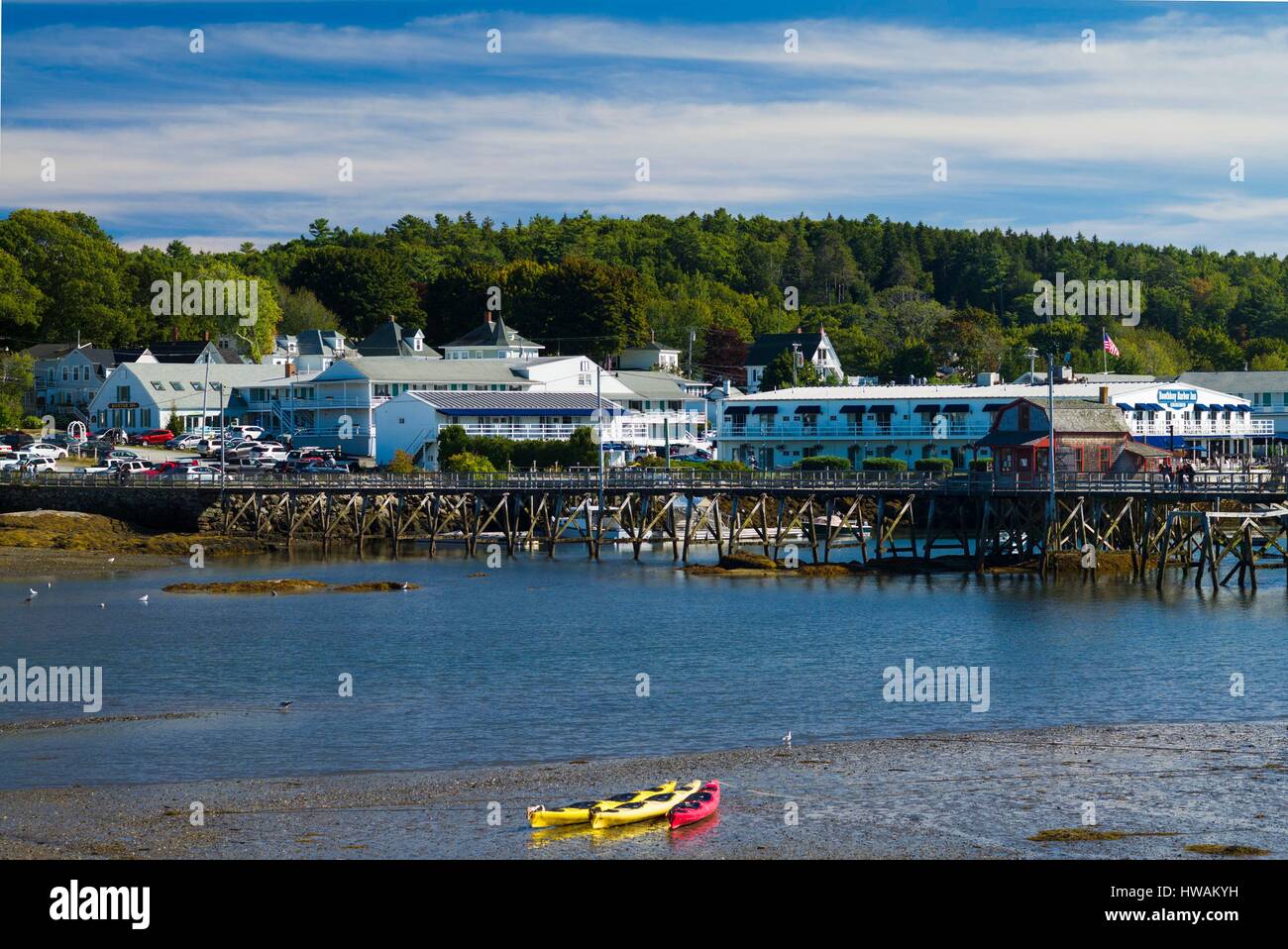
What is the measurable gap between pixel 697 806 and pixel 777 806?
1.87 m

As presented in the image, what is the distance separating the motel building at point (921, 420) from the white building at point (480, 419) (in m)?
8.10

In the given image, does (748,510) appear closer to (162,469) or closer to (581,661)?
(162,469)

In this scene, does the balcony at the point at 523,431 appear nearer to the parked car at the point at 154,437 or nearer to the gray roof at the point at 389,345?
the parked car at the point at 154,437

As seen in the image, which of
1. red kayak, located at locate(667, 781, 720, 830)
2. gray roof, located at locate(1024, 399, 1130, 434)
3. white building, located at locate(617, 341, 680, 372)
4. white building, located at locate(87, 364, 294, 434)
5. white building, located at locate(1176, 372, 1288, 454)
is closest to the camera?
red kayak, located at locate(667, 781, 720, 830)

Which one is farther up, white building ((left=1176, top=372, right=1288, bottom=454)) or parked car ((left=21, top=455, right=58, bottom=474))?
white building ((left=1176, top=372, right=1288, bottom=454))

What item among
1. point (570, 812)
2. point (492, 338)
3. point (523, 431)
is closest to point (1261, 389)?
point (523, 431)

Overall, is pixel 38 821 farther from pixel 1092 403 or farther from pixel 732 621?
pixel 1092 403

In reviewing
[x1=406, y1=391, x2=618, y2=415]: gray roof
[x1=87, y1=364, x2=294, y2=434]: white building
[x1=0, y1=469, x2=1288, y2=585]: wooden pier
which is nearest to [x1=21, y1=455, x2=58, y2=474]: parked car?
[x1=0, y1=469, x2=1288, y2=585]: wooden pier

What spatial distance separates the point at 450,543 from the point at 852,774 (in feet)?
165

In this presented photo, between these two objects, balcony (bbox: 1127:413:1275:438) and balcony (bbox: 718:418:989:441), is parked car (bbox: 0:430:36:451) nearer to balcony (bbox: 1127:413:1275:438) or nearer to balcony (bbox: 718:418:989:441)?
balcony (bbox: 718:418:989:441)

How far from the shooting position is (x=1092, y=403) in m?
72.2

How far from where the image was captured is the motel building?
91.9m

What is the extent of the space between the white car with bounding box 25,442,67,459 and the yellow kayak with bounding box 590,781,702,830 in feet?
234
